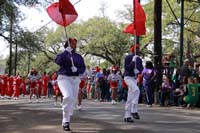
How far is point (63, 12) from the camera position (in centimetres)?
1235

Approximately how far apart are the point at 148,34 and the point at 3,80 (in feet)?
68.2

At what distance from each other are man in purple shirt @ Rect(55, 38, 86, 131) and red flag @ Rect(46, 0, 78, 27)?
1.38 meters

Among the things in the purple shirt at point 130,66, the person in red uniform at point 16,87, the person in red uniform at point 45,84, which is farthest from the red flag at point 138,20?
the person in red uniform at point 45,84

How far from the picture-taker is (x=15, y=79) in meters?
33.8

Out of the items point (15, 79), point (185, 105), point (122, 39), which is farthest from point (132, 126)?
point (122, 39)

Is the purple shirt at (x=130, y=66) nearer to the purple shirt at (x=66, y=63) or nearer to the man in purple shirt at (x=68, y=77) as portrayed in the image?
the man in purple shirt at (x=68, y=77)

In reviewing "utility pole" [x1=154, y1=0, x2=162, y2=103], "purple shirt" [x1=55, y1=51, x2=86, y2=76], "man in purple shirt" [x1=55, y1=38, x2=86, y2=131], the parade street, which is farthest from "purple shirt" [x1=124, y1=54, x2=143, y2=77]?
"utility pole" [x1=154, y1=0, x2=162, y2=103]

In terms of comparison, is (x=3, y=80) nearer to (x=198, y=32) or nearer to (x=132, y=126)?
(x=198, y=32)

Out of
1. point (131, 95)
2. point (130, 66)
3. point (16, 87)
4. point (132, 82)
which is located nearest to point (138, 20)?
point (130, 66)

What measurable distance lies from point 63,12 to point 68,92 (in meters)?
2.74

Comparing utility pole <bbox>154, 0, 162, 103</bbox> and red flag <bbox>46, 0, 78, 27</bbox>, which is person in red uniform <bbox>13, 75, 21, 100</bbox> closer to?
utility pole <bbox>154, 0, 162, 103</bbox>

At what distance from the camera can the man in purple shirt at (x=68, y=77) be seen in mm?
10578

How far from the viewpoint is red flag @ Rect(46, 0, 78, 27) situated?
12.3 meters

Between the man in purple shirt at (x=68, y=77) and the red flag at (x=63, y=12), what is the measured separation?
A: 1376 mm
